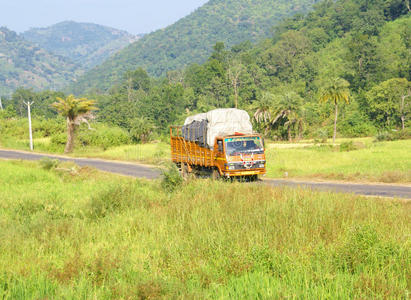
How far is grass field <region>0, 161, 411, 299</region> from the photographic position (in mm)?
6539

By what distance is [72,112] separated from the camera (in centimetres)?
5269

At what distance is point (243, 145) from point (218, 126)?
222cm

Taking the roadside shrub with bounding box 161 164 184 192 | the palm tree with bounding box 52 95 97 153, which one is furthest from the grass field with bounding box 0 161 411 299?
the palm tree with bounding box 52 95 97 153

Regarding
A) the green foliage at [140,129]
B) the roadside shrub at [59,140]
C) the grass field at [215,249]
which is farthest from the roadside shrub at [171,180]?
the green foliage at [140,129]

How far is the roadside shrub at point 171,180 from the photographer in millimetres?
16766

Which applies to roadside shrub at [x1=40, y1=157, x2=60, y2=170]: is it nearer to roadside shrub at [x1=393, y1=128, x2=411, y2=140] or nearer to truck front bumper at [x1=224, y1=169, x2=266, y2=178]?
truck front bumper at [x1=224, y1=169, x2=266, y2=178]

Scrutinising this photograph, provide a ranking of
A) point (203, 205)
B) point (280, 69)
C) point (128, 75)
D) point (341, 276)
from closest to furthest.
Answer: point (341, 276) → point (203, 205) → point (280, 69) → point (128, 75)

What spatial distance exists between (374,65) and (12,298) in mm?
108580

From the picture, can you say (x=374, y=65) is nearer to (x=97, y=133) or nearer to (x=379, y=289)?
(x=97, y=133)

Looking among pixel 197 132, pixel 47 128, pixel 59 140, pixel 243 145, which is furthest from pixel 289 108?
pixel 243 145

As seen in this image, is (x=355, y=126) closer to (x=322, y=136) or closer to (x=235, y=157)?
(x=322, y=136)

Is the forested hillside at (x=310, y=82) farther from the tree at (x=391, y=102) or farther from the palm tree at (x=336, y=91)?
the palm tree at (x=336, y=91)

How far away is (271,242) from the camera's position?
8.62 meters

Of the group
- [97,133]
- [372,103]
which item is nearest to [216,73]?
[372,103]
